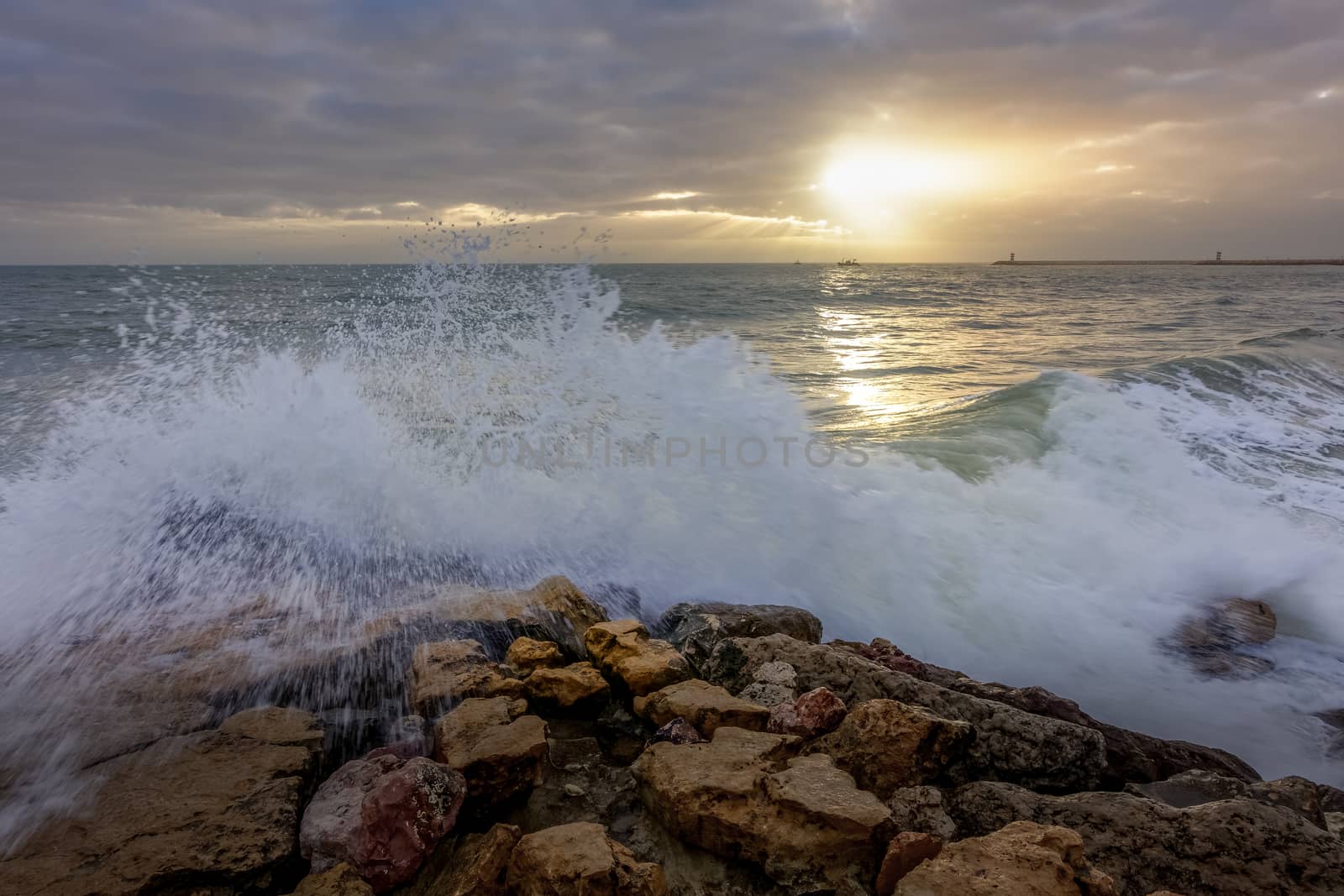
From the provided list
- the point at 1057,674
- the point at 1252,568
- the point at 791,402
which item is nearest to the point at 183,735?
the point at 1057,674

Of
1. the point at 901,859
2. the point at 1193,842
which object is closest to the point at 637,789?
the point at 901,859

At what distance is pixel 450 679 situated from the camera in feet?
9.46

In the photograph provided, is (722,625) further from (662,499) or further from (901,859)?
(662,499)

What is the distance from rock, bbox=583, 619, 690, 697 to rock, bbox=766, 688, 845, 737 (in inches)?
19.6

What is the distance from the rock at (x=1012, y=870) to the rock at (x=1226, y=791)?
78 cm

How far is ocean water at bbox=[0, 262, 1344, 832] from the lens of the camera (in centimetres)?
380

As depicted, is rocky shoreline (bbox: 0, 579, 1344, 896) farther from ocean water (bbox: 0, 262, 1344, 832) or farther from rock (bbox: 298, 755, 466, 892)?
ocean water (bbox: 0, 262, 1344, 832)

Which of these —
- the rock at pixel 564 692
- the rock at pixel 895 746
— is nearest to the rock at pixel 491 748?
the rock at pixel 564 692

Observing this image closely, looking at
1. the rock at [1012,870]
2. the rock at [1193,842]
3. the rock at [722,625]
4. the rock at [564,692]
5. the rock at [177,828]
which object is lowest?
the rock at [722,625]

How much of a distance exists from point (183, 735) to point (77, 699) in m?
0.61

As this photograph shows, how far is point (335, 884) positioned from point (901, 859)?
1486mm

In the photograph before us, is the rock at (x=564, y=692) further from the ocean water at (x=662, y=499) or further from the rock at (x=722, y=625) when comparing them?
the ocean water at (x=662, y=499)

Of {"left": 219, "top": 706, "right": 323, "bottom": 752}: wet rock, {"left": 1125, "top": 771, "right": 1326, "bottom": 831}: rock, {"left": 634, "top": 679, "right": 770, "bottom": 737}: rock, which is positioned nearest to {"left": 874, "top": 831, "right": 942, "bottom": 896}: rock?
{"left": 634, "top": 679, "right": 770, "bottom": 737}: rock

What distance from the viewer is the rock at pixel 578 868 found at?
181 centimetres
